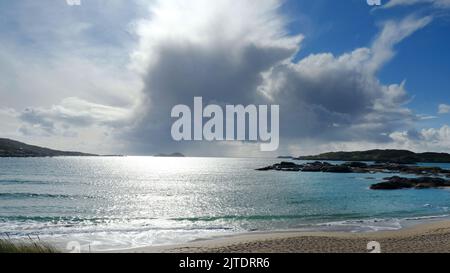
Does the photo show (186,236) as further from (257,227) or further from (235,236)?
(257,227)

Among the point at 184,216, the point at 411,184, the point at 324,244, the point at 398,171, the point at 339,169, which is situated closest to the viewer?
the point at 324,244

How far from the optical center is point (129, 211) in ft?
132

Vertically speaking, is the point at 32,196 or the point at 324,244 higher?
the point at 324,244

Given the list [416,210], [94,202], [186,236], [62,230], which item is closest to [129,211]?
[94,202]

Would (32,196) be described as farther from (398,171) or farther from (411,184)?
(398,171)

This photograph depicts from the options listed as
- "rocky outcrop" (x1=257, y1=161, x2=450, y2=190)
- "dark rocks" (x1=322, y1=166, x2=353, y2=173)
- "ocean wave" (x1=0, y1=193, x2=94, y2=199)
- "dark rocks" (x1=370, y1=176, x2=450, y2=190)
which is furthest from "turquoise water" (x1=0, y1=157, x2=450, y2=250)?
"dark rocks" (x1=322, y1=166, x2=353, y2=173)

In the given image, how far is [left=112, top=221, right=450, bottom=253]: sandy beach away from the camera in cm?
1853

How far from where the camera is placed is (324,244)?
65.1 feet

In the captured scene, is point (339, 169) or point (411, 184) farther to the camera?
point (339, 169)

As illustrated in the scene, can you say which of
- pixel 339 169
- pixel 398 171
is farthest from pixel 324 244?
pixel 398 171

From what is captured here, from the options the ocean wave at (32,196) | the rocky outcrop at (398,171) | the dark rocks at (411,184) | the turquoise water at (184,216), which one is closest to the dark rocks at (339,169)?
the rocky outcrop at (398,171)

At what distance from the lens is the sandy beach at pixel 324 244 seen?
730 inches

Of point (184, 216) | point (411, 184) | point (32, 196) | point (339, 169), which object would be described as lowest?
point (184, 216)

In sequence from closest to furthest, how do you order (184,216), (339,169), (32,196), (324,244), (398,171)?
1. (324,244)
2. (184,216)
3. (32,196)
4. (339,169)
5. (398,171)
